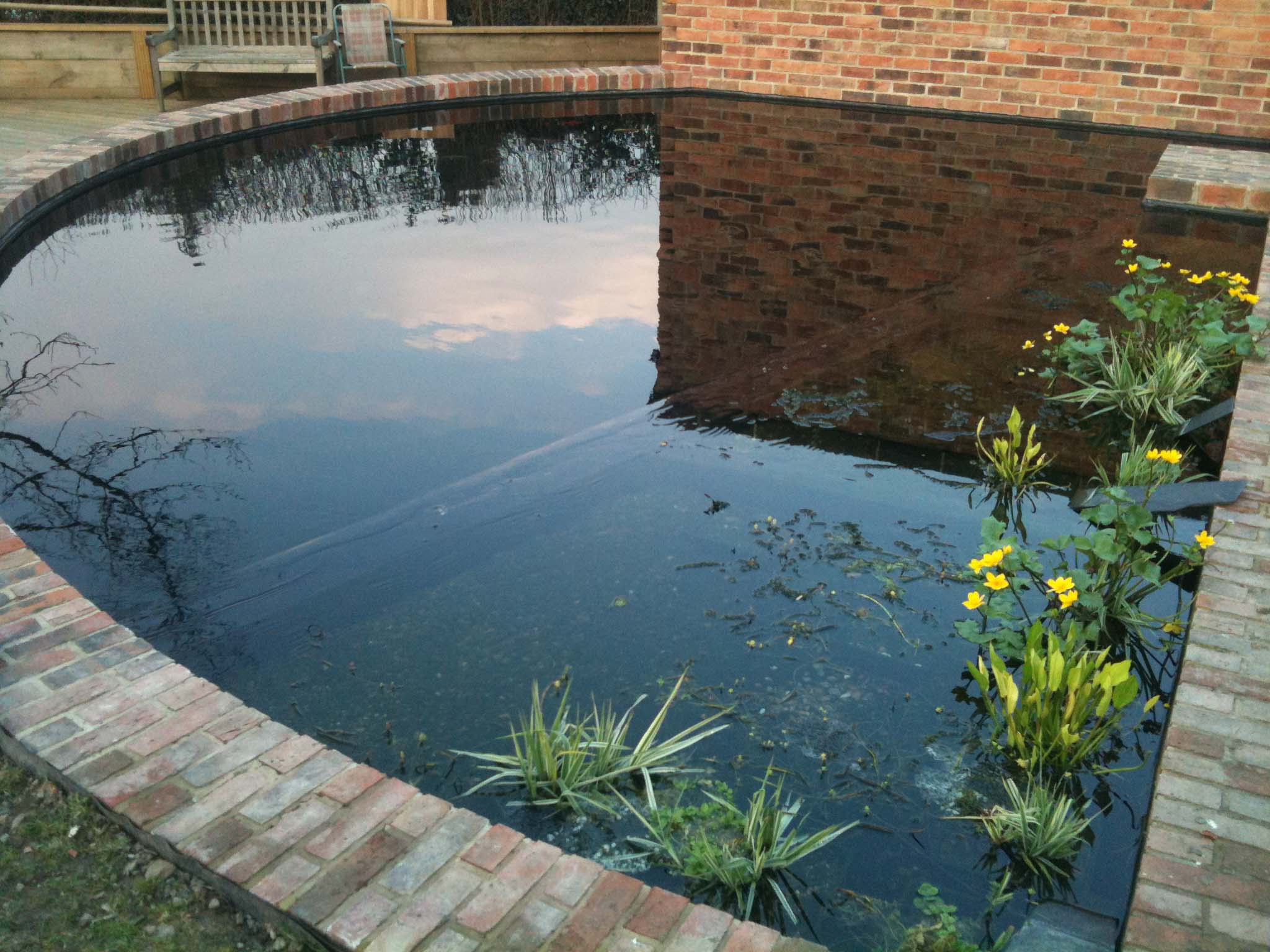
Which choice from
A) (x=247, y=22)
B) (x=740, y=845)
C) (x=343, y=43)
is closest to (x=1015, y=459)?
(x=740, y=845)

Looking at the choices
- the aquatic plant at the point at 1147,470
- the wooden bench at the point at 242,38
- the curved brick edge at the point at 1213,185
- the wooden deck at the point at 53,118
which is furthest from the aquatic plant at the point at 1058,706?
the wooden bench at the point at 242,38

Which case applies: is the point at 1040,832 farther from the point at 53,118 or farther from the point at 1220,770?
the point at 53,118

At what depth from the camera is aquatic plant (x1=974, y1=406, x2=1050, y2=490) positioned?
3.94m

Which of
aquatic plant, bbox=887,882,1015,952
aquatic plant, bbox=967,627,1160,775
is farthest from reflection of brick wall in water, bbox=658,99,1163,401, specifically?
aquatic plant, bbox=887,882,1015,952

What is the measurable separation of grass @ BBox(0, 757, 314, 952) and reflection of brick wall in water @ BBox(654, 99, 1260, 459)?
288 centimetres

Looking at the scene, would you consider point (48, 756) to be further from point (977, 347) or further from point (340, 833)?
point (977, 347)

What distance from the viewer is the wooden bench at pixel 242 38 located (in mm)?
8930

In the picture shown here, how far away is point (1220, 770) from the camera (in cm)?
247

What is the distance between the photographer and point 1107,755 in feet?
9.23

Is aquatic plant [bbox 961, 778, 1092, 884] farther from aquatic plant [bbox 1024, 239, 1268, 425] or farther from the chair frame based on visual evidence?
the chair frame

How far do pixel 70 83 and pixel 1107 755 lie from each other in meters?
10.1

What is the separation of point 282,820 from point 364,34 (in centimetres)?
911

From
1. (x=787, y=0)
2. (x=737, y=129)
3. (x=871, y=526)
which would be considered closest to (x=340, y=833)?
(x=871, y=526)

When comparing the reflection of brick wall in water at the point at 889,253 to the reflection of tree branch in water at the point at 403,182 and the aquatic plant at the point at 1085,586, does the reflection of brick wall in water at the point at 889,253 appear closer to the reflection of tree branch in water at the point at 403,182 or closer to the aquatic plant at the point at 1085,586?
the reflection of tree branch in water at the point at 403,182
